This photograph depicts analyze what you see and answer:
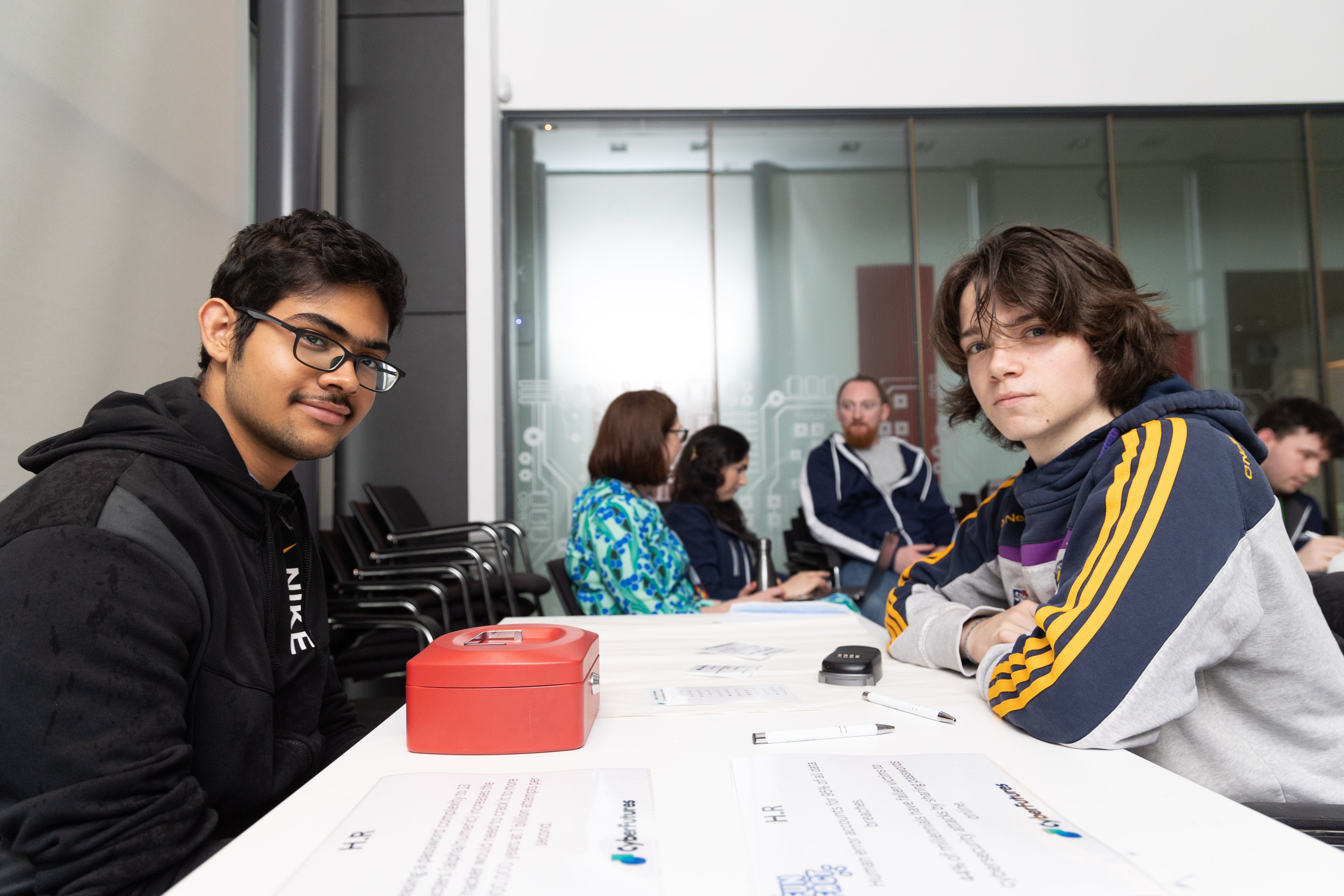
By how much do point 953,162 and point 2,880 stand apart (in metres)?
5.07

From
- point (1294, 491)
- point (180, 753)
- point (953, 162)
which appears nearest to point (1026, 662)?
point (180, 753)

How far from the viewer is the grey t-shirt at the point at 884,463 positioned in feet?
13.7

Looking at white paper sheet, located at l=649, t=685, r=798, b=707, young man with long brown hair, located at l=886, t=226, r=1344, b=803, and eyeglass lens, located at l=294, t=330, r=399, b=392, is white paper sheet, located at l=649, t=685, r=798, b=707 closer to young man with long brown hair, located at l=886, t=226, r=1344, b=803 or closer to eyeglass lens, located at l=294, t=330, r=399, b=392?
young man with long brown hair, located at l=886, t=226, r=1344, b=803

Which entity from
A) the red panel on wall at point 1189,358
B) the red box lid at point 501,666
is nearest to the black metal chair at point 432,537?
the red box lid at point 501,666

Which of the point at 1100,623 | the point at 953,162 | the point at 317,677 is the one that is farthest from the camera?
the point at 953,162

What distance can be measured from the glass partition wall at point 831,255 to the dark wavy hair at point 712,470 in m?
1.20

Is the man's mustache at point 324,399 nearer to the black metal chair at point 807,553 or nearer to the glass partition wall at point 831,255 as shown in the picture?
the black metal chair at point 807,553

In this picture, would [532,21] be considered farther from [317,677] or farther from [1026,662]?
[1026,662]

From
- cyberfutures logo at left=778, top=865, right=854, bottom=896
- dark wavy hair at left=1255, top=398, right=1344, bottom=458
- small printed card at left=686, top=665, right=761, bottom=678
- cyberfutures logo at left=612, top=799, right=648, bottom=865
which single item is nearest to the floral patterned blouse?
small printed card at left=686, top=665, right=761, bottom=678

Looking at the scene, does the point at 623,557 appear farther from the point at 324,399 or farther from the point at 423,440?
the point at 423,440

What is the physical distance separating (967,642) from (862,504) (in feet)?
9.61

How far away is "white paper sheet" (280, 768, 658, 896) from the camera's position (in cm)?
59

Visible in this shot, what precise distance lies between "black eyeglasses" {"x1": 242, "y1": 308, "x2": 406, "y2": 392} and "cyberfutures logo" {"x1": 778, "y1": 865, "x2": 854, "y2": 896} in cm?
95

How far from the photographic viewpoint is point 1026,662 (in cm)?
102
